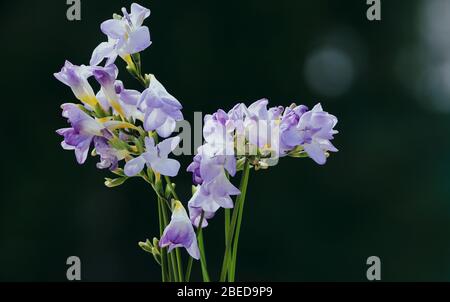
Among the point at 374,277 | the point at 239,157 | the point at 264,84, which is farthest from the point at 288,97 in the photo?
the point at 239,157

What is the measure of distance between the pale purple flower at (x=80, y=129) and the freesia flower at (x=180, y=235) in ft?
0.33

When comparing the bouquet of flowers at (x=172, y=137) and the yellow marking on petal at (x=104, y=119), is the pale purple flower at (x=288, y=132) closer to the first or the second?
the bouquet of flowers at (x=172, y=137)

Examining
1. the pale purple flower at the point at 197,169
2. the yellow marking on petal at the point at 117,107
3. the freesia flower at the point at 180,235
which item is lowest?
the freesia flower at the point at 180,235

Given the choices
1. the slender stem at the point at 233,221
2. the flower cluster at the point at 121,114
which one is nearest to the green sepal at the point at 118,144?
the flower cluster at the point at 121,114

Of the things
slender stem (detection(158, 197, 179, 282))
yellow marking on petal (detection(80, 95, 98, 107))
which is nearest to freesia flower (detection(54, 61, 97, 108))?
yellow marking on petal (detection(80, 95, 98, 107))

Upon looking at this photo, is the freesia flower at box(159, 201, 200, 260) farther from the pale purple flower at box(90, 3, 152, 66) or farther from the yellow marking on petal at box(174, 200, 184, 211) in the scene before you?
the pale purple flower at box(90, 3, 152, 66)

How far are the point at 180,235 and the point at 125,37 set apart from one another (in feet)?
0.63

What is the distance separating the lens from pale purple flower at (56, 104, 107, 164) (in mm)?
617

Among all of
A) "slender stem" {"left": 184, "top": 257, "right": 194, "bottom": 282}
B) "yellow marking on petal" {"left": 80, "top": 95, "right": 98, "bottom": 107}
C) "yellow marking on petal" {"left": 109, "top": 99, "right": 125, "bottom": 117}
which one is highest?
"yellow marking on petal" {"left": 80, "top": 95, "right": 98, "bottom": 107}

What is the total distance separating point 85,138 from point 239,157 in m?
0.14

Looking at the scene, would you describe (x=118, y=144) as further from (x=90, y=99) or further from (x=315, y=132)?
(x=315, y=132)

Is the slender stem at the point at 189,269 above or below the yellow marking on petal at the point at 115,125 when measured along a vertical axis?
below

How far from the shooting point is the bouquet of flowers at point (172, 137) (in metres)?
0.60
